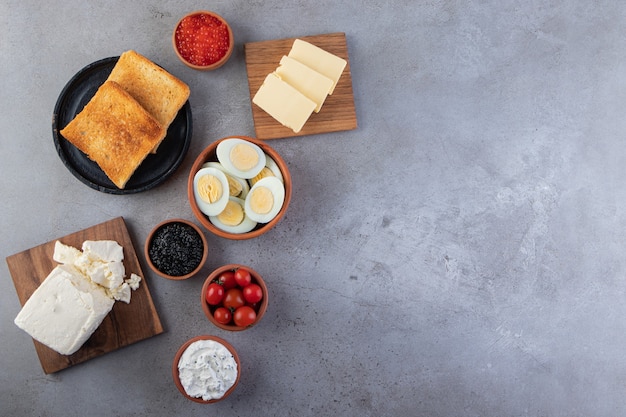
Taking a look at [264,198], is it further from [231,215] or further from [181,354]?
[181,354]

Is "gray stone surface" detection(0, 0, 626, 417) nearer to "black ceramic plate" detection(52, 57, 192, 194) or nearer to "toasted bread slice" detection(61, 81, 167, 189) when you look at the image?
"black ceramic plate" detection(52, 57, 192, 194)

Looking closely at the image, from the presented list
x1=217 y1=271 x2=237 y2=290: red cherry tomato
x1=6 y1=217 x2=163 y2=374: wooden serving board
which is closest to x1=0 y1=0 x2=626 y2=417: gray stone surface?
x1=6 y1=217 x2=163 y2=374: wooden serving board

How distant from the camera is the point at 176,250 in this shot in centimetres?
209

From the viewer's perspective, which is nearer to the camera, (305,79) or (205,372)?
(205,372)

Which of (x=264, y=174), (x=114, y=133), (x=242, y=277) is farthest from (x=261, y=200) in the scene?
(x=114, y=133)

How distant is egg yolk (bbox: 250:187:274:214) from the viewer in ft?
6.78

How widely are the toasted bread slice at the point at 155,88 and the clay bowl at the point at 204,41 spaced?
11cm

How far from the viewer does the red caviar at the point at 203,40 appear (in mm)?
2166

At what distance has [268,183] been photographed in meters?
2.08

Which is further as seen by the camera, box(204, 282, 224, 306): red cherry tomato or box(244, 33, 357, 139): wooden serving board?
box(244, 33, 357, 139): wooden serving board

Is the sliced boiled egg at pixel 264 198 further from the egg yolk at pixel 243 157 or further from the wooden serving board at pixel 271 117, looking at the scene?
the wooden serving board at pixel 271 117

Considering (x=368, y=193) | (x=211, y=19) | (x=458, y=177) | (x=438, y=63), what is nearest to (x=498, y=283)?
(x=458, y=177)

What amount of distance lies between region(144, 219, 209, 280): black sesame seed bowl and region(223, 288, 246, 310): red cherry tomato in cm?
16

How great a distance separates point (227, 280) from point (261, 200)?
0.35 metres
